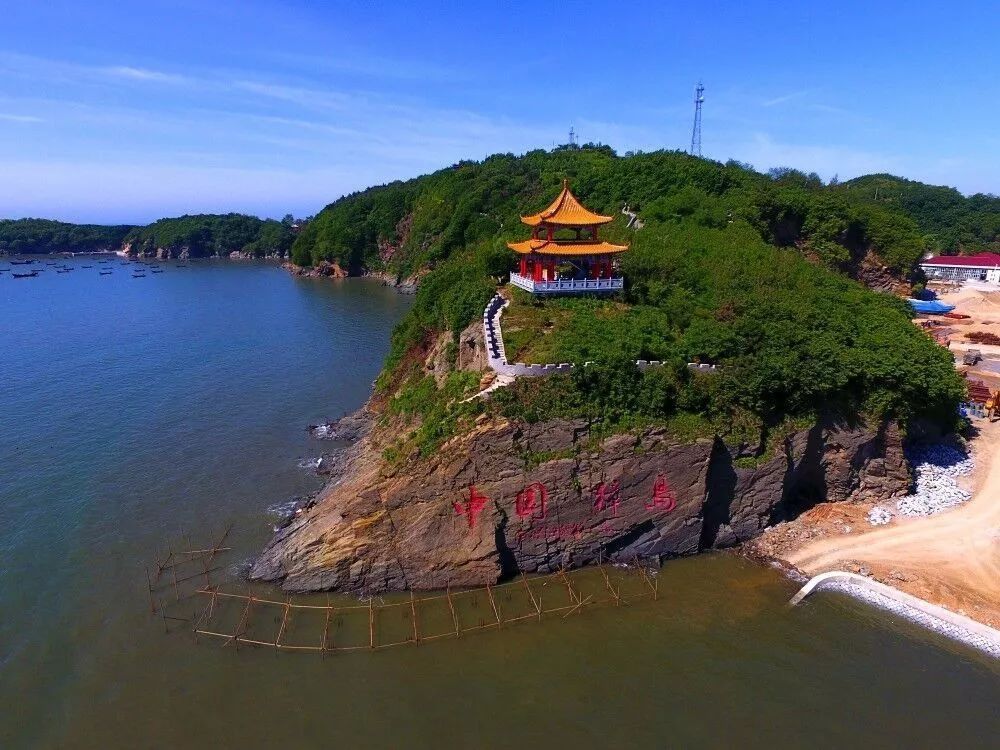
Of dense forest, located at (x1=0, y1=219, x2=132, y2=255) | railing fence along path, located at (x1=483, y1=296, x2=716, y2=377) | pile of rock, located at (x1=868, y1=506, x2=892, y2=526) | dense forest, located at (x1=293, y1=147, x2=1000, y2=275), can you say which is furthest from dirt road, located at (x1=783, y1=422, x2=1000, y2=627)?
dense forest, located at (x1=0, y1=219, x2=132, y2=255)

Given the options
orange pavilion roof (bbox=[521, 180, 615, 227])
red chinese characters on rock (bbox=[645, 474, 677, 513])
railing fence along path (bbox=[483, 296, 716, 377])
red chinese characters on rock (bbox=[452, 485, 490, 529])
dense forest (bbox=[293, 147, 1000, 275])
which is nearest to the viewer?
red chinese characters on rock (bbox=[452, 485, 490, 529])

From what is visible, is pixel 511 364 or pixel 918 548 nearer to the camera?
pixel 511 364

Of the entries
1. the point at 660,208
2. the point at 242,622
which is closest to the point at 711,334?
the point at 242,622

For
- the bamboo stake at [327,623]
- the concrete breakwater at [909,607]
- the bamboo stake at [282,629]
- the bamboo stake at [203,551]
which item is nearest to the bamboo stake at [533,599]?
the bamboo stake at [327,623]

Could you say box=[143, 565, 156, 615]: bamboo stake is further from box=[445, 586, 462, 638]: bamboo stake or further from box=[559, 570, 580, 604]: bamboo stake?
box=[559, 570, 580, 604]: bamboo stake

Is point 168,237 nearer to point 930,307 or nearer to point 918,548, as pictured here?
point 930,307

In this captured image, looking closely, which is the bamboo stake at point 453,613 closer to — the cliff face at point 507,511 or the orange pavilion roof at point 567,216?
the cliff face at point 507,511

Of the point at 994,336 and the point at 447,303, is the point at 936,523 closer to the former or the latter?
the point at 447,303
